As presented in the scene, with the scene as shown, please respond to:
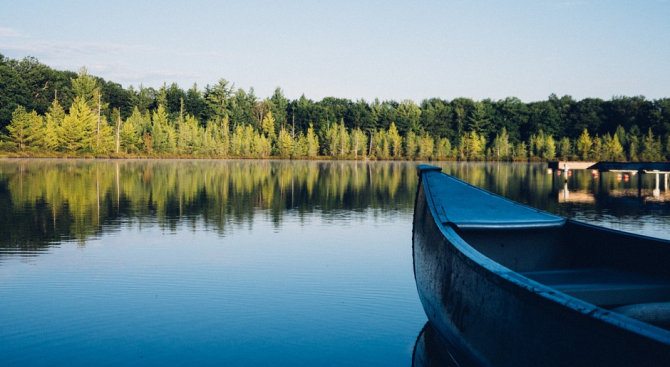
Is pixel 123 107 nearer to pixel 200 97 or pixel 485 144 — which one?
pixel 200 97

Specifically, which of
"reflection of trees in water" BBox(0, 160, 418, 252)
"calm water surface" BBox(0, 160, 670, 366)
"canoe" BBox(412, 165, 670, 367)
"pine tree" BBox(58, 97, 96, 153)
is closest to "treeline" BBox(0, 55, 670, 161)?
"pine tree" BBox(58, 97, 96, 153)

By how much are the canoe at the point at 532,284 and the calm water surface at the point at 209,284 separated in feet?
4.03

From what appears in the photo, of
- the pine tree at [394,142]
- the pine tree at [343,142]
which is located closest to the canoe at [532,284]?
the pine tree at [343,142]

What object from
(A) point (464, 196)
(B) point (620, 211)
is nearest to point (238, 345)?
(A) point (464, 196)

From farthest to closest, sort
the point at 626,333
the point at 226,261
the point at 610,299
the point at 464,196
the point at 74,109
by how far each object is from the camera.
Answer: the point at 74,109 < the point at 226,261 < the point at 464,196 < the point at 610,299 < the point at 626,333

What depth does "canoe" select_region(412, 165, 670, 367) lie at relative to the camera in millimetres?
3283

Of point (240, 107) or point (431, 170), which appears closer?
point (431, 170)

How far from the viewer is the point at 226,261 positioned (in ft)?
36.3

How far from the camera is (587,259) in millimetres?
7336

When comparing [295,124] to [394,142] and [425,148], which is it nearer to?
[394,142]

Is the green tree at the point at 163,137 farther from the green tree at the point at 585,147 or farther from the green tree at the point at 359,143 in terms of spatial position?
the green tree at the point at 585,147

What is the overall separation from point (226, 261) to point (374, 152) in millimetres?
93960

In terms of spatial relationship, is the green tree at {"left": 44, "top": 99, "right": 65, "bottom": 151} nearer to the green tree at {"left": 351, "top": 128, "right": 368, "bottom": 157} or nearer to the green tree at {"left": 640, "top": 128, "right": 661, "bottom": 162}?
the green tree at {"left": 351, "top": 128, "right": 368, "bottom": 157}

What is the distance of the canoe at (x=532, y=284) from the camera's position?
328 centimetres
